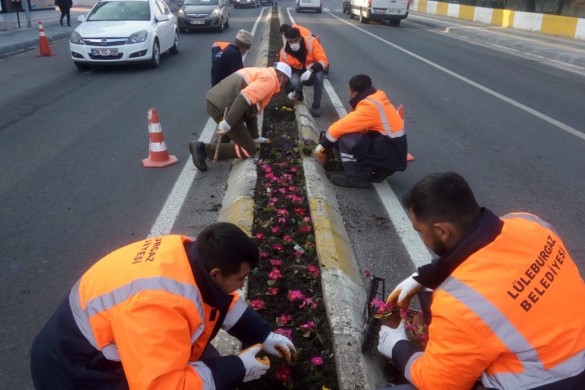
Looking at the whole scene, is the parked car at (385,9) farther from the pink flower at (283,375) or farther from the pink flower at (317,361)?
the pink flower at (283,375)

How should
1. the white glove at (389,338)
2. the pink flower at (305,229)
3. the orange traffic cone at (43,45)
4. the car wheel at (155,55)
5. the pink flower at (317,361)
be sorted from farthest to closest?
the orange traffic cone at (43,45)
the car wheel at (155,55)
the pink flower at (305,229)
the pink flower at (317,361)
the white glove at (389,338)

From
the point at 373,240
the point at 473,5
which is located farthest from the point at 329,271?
the point at 473,5

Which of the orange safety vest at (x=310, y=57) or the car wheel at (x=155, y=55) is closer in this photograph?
the orange safety vest at (x=310, y=57)

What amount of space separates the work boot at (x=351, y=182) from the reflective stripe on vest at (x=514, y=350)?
3.68m

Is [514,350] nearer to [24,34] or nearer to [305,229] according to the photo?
[305,229]

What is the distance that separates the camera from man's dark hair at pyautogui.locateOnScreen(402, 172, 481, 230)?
2094 millimetres

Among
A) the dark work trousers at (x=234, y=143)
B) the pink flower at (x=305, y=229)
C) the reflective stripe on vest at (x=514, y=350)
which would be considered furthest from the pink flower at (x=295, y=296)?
the dark work trousers at (x=234, y=143)

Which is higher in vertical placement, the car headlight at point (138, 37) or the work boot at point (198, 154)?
the car headlight at point (138, 37)

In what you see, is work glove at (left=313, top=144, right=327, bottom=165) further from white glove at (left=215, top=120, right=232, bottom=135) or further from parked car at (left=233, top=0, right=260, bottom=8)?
parked car at (left=233, top=0, right=260, bottom=8)

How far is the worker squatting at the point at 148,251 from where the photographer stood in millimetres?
2014

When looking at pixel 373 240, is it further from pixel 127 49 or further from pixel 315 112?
pixel 127 49

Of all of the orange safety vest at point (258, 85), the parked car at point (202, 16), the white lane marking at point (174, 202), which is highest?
the parked car at point (202, 16)

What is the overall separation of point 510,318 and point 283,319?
5.25 ft

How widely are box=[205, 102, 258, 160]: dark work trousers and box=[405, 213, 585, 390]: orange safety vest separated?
13.9ft
